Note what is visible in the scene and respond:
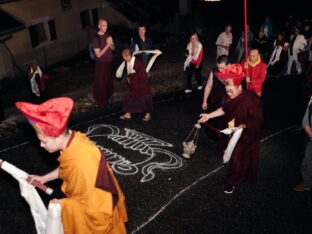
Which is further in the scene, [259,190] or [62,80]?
[62,80]

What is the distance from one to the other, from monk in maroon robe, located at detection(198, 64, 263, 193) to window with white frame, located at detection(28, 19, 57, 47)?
33.6 feet

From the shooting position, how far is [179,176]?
6496mm

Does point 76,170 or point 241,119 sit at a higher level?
point 76,170

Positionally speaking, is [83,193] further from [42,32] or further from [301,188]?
[42,32]

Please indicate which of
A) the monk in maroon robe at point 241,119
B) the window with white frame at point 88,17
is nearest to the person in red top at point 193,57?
the monk in maroon robe at point 241,119

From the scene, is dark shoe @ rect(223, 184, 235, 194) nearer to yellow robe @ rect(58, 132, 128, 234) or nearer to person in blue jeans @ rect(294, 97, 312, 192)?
person in blue jeans @ rect(294, 97, 312, 192)

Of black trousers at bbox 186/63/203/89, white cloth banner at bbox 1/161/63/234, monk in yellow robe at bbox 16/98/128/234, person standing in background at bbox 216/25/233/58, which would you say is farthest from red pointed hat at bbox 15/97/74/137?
person standing in background at bbox 216/25/233/58

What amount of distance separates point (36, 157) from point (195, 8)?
17334 mm

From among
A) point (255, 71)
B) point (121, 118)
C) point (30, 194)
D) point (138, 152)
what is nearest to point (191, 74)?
point (121, 118)

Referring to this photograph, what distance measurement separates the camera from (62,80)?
12.1 meters

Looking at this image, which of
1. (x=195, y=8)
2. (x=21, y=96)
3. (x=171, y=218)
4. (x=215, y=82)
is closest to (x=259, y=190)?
(x=171, y=218)

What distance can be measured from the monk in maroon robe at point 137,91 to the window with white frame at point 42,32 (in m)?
7.01

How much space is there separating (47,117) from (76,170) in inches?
23.1

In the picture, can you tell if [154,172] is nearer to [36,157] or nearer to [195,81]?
[36,157]
